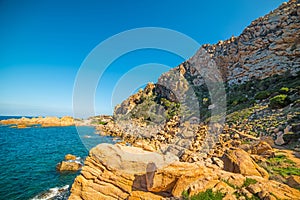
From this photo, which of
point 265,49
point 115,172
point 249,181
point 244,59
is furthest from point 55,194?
point 244,59

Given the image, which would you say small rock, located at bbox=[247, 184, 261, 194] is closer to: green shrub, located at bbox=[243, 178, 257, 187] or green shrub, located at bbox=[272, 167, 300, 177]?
green shrub, located at bbox=[243, 178, 257, 187]

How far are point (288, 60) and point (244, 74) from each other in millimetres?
10842

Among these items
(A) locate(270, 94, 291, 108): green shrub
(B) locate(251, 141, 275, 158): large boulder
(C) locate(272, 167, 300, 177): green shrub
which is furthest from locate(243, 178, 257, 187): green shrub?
(A) locate(270, 94, 291, 108): green shrub

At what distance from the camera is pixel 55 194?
13250mm

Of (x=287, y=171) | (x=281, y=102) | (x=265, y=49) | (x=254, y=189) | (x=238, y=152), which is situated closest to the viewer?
(x=254, y=189)

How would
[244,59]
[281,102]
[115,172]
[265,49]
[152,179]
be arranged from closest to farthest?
[152,179] → [115,172] → [281,102] → [265,49] → [244,59]

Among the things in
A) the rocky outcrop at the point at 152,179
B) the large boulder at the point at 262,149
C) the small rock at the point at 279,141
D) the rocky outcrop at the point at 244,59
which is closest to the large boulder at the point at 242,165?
the rocky outcrop at the point at 152,179

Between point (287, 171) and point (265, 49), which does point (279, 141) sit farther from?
point (265, 49)

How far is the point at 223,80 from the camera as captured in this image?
55312mm

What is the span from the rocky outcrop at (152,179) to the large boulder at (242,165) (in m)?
0.20

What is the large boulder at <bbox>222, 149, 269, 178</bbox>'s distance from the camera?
263 inches

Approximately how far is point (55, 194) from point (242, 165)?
1474 cm

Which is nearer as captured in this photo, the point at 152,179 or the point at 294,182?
the point at 294,182

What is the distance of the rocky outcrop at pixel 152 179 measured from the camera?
5.19 m
